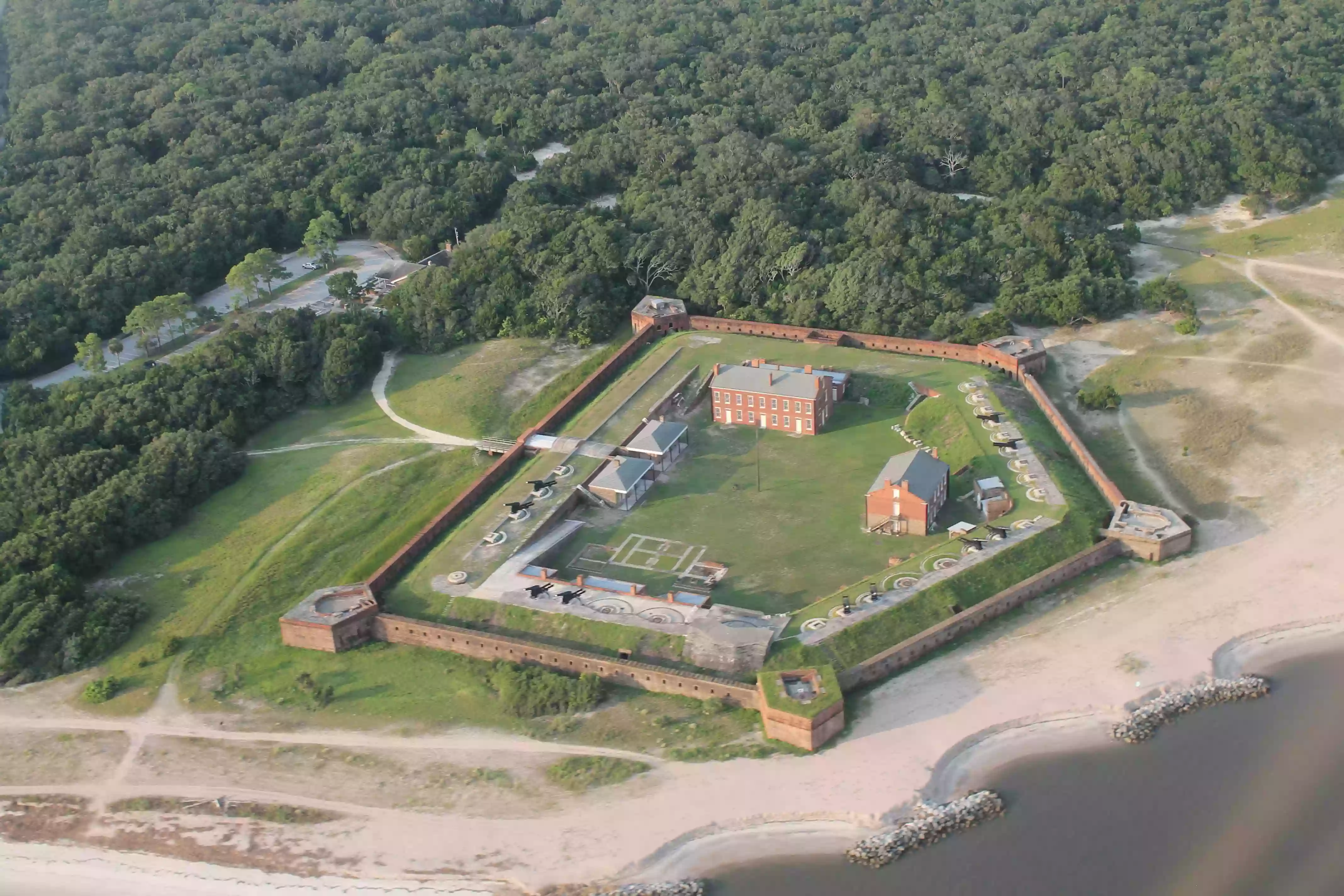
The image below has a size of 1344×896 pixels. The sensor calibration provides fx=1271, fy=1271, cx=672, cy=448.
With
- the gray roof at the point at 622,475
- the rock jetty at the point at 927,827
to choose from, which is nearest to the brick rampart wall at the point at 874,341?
the gray roof at the point at 622,475

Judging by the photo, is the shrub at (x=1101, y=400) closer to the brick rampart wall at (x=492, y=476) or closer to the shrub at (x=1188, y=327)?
the shrub at (x=1188, y=327)

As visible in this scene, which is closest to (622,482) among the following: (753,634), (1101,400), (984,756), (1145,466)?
(753,634)

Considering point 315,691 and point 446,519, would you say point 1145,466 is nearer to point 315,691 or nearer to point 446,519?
point 446,519

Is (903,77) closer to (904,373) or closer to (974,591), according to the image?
(904,373)

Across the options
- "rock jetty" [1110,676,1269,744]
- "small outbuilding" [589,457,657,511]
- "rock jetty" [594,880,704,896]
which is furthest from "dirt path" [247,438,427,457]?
"rock jetty" [1110,676,1269,744]

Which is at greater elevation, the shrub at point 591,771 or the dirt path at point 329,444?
the dirt path at point 329,444

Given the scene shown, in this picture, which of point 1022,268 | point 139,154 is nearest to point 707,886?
point 1022,268
